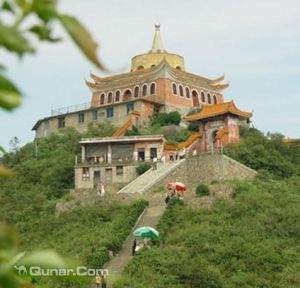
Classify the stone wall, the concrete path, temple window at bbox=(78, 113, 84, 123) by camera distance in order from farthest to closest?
1. temple window at bbox=(78, 113, 84, 123)
2. the stone wall
3. the concrete path

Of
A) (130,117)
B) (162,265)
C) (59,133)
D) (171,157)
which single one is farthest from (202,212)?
(59,133)

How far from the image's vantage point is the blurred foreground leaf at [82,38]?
1.01 meters

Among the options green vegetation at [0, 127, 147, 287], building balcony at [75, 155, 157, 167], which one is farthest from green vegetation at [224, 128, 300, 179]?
green vegetation at [0, 127, 147, 287]

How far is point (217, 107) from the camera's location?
35.1 metres

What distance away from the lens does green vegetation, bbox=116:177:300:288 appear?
19047 millimetres

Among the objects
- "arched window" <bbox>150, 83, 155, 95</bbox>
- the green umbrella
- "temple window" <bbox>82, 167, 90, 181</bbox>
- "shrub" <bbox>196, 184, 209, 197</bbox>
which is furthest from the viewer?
"arched window" <bbox>150, 83, 155, 95</bbox>

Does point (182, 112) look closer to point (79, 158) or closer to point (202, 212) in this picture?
point (79, 158)

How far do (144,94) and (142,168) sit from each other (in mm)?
11638

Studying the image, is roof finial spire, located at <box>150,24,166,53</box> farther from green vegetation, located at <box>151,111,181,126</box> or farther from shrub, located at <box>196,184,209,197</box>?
shrub, located at <box>196,184,209,197</box>

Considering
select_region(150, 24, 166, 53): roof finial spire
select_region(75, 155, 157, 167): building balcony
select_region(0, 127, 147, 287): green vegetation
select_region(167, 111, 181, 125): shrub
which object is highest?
select_region(150, 24, 166, 53): roof finial spire

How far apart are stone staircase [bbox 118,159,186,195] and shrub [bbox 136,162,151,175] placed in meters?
0.42

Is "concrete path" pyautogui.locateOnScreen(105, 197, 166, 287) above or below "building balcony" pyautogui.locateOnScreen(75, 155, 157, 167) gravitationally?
below

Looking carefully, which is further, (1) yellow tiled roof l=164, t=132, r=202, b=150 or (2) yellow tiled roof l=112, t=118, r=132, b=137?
(2) yellow tiled roof l=112, t=118, r=132, b=137

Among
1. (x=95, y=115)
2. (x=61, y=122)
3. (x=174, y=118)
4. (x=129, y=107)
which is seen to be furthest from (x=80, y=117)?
(x=174, y=118)
